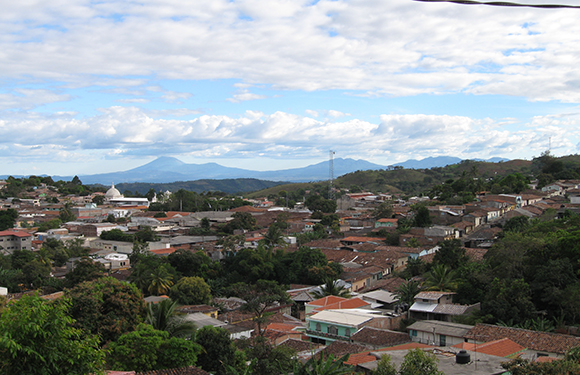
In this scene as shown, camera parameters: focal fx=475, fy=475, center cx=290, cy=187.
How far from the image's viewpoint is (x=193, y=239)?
4275 centimetres

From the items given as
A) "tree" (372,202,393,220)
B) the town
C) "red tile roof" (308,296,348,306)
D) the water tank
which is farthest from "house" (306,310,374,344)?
"tree" (372,202,393,220)

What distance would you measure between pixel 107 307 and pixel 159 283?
997cm

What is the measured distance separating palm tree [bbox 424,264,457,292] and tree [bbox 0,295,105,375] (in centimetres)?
1791

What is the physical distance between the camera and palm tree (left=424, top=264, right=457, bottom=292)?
21.5 m

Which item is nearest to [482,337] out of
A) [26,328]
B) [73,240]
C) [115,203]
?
[26,328]

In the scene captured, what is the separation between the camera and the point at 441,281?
21812 millimetres

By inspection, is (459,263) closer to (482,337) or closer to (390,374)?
(482,337)

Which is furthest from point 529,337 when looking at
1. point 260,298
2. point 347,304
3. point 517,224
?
point 517,224

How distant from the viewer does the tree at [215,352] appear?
1251 cm

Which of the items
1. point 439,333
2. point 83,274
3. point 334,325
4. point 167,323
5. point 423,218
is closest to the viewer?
point 167,323

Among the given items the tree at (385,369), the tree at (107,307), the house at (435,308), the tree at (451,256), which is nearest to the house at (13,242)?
the tree at (107,307)

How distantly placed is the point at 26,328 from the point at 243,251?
84.5 ft

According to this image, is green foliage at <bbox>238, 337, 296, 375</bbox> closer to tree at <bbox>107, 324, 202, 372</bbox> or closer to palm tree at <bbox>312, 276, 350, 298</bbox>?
tree at <bbox>107, 324, 202, 372</bbox>

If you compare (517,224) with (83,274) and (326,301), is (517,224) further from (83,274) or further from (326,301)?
(83,274)
